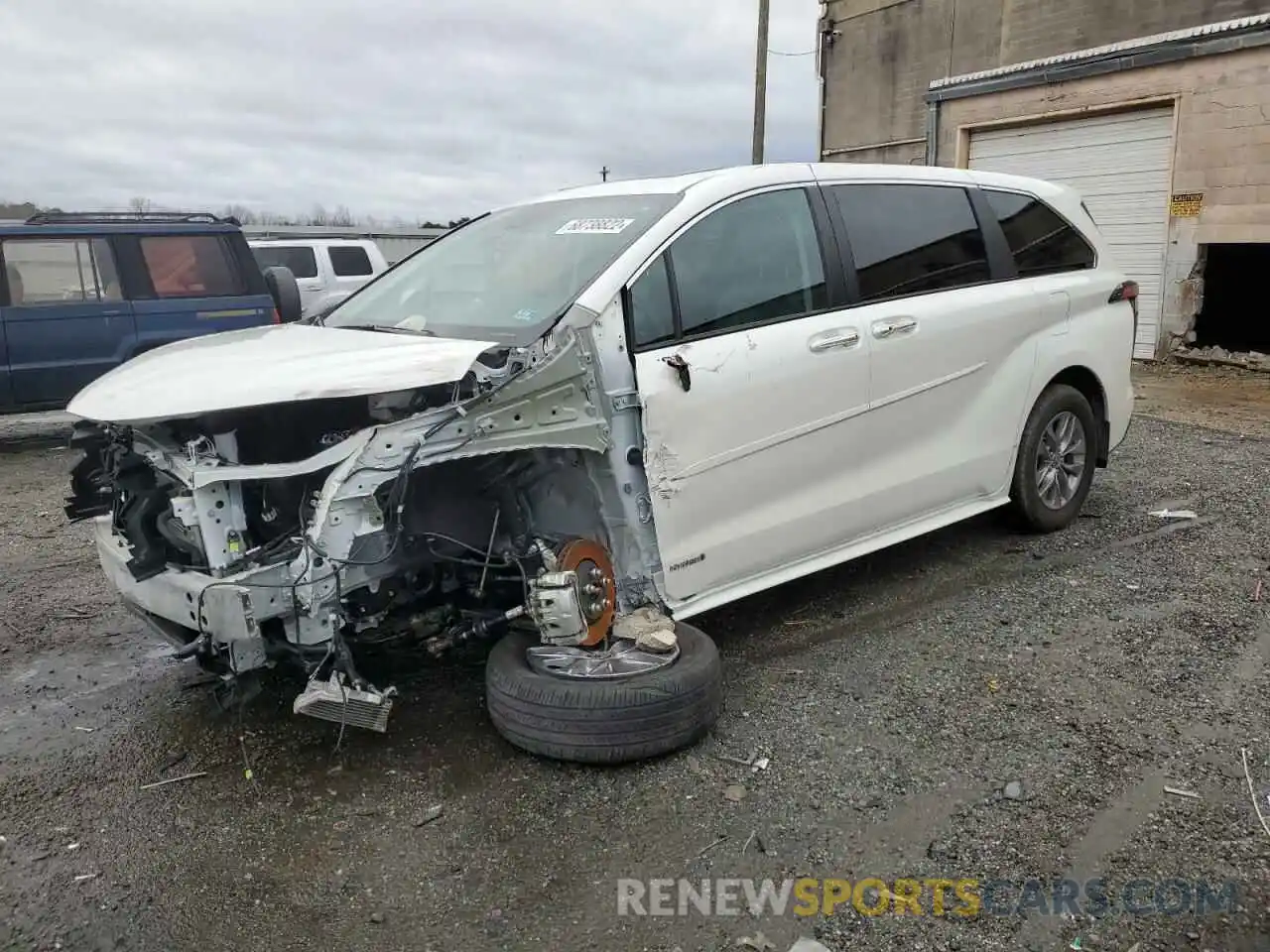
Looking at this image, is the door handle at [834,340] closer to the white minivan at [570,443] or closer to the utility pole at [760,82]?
the white minivan at [570,443]

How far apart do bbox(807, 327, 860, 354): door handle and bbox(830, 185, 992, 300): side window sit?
0.22 meters

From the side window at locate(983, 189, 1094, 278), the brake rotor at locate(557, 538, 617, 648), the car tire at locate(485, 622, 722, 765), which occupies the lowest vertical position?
the car tire at locate(485, 622, 722, 765)

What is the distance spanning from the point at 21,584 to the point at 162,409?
9.69 ft

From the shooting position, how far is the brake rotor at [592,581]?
3.37m

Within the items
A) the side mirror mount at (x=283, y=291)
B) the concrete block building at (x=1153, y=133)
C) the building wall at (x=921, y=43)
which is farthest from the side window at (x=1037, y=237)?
the building wall at (x=921, y=43)

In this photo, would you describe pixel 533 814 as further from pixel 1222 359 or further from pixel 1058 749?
pixel 1222 359

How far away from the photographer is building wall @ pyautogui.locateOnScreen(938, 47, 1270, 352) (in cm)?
1130

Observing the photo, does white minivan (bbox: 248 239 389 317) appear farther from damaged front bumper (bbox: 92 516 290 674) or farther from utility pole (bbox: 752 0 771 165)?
damaged front bumper (bbox: 92 516 290 674)

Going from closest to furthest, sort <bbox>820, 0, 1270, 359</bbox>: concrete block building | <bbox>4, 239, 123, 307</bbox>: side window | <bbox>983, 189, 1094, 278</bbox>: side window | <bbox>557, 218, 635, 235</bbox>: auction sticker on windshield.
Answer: <bbox>557, 218, 635, 235</bbox>: auction sticker on windshield, <bbox>983, 189, 1094, 278</bbox>: side window, <bbox>4, 239, 123, 307</bbox>: side window, <bbox>820, 0, 1270, 359</bbox>: concrete block building

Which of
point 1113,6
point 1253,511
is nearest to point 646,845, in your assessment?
point 1253,511

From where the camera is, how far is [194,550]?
3262mm

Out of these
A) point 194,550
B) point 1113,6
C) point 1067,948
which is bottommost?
point 1067,948

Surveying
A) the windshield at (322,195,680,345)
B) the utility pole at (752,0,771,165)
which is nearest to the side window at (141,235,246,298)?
the windshield at (322,195,680,345)

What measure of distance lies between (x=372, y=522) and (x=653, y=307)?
1253 mm
